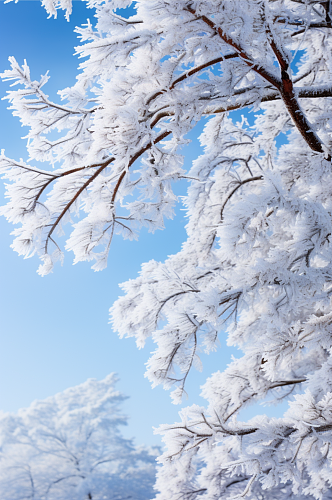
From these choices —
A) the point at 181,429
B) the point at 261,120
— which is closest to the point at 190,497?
the point at 181,429

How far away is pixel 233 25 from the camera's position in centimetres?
234

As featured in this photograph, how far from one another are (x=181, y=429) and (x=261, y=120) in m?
4.47

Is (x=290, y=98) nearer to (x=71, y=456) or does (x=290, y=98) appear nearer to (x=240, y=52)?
(x=240, y=52)

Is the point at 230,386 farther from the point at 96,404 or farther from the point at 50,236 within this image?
the point at 96,404

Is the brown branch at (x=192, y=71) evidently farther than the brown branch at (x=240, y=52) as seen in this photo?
Yes

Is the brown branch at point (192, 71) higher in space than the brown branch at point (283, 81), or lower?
Answer: higher

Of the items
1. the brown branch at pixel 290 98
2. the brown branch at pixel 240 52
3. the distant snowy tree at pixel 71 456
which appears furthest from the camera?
the distant snowy tree at pixel 71 456

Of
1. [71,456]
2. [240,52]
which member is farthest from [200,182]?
[71,456]

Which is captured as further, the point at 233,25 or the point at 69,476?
the point at 69,476

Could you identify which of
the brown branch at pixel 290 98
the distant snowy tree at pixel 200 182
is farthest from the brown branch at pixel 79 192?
the brown branch at pixel 290 98

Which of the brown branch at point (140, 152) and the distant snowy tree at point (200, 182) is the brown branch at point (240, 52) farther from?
the brown branch at point (140, 152)

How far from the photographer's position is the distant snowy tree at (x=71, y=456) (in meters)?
15.2

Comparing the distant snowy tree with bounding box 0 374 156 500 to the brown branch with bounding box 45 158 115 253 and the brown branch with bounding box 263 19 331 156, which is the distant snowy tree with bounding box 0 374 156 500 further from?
the brown branch with bounding box 263 19 331 156

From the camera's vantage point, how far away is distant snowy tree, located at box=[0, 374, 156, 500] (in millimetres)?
15156
